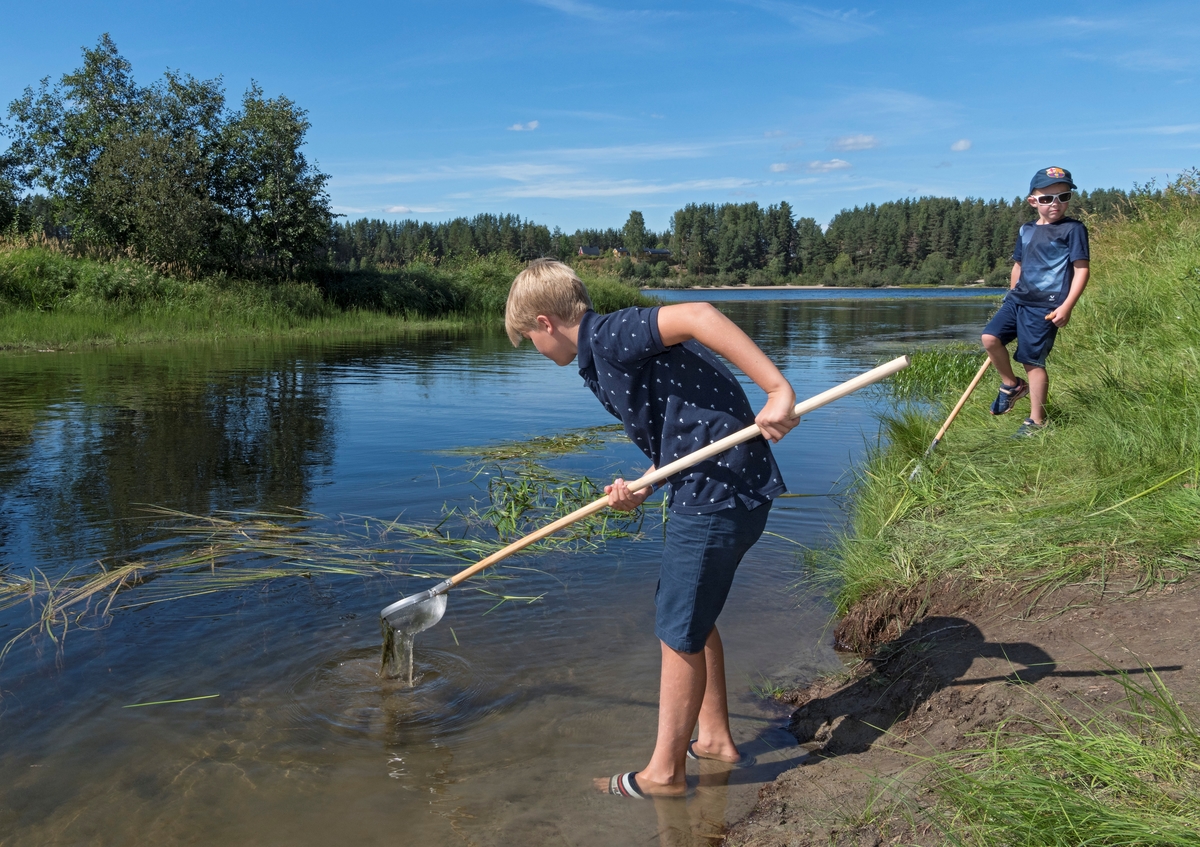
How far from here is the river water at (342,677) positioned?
9.48 ft

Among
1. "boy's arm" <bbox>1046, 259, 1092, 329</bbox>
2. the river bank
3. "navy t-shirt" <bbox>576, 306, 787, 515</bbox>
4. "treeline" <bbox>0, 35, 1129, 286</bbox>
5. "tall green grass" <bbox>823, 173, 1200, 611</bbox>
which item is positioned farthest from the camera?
"treeline" <bbox>0, 35, 1129, 286</bbox>

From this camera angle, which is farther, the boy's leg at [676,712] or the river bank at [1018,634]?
the boy's leg at [676,712]

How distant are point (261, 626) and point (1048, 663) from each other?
3470 mm

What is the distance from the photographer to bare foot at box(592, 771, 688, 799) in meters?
2.97

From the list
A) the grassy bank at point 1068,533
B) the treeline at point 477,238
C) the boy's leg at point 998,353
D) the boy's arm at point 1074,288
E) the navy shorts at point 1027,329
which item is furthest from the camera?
Result: the treeline at point 477,238

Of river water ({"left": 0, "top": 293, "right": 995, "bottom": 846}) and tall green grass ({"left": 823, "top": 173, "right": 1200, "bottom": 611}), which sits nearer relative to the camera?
river water ({"left": 0, "top": 293, "right": 995, "bottom": 846})

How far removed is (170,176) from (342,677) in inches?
990

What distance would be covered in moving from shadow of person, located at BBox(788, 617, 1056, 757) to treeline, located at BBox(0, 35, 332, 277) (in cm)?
2469

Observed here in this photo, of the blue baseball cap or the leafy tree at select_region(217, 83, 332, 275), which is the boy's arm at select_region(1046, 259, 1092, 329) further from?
the leafy tree at select_region(217, 83, 332, 275)

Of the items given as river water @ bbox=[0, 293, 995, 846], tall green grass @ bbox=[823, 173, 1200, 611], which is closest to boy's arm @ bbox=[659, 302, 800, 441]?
river water @ bbox=[0, 293, 995, 846]

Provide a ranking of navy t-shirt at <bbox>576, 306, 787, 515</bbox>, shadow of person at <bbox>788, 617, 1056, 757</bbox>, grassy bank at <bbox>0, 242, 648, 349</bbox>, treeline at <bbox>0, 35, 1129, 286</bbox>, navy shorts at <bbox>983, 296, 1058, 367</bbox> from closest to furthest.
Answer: navy t-shirt at <bbox>576, 306, 787, 515</bbox>
shadow of person at <bbox>788, 617, 1056, 757</bbox>
navy shorts at <bbox>983, 296, 1058, 367</bbox>
grassy bank at <bbox>0, 242, 648, 349</bbox>
treeline at <bbox>0, 35, 1129, 286</bbox>

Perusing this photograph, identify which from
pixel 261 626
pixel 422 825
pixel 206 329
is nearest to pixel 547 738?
pixel 422 825

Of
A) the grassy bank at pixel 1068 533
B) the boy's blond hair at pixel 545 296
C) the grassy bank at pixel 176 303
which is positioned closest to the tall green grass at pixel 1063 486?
the grassy bank at pixel 1068 533

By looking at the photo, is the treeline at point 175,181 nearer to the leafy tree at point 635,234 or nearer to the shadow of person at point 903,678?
the shadow of person at point 903,678
